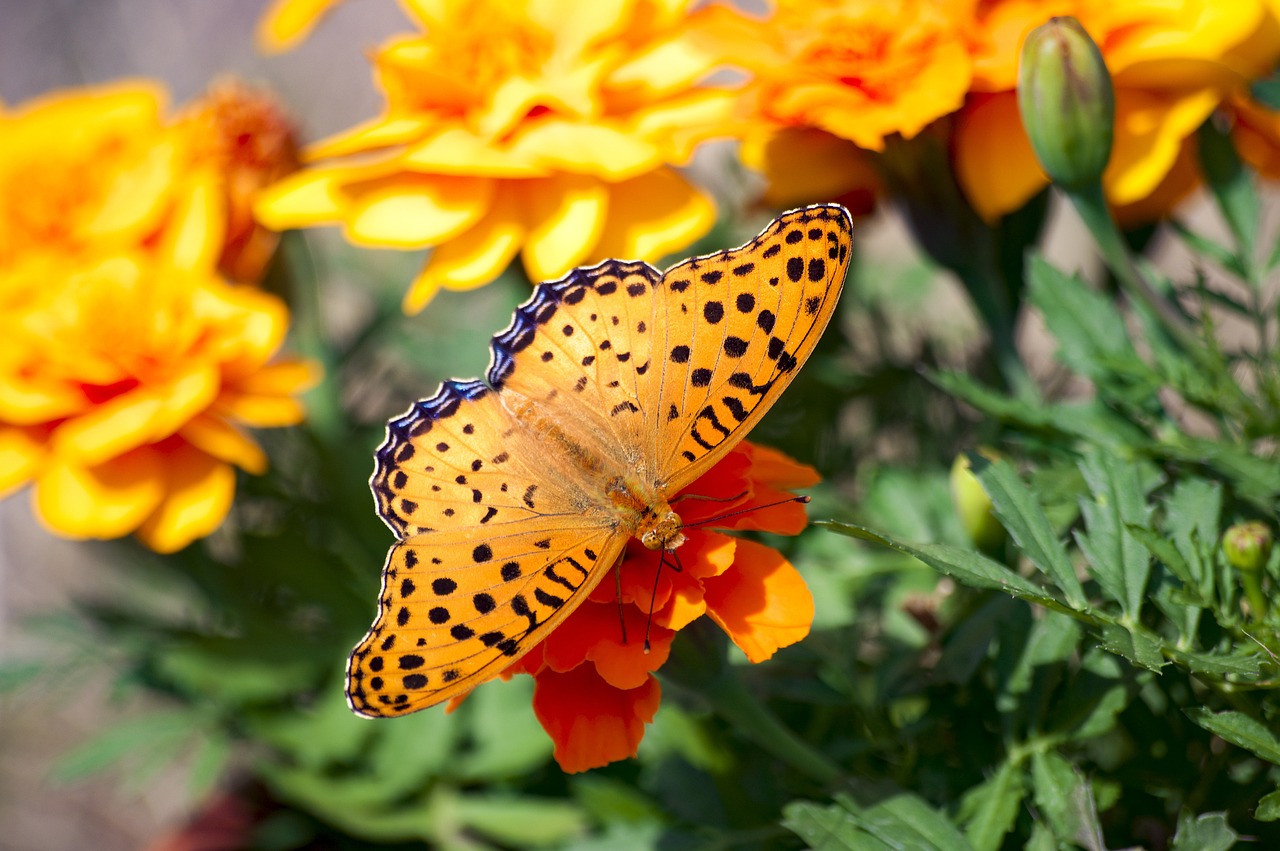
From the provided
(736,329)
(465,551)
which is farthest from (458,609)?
(736,329)

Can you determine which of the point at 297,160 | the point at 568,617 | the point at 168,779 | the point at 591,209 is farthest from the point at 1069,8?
the point at 168,779

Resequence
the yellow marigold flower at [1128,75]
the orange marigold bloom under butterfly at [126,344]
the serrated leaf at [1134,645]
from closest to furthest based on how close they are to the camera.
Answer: the serrated leaf at [1134,645] → the yellow marigold flower at [1128,75] → the orange marigold bloom under butterfly at [126,344]

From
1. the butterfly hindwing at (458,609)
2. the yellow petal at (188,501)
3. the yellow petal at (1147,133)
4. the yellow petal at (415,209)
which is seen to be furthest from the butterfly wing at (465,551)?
the yellow petal at (1147,133)

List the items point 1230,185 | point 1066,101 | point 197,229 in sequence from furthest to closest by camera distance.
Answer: point 197,229
point 1230,185
point 1066,101

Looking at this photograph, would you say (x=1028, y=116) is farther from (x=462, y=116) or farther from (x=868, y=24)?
(x=462, y=116)

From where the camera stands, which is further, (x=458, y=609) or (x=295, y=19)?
(x=295, y=19)

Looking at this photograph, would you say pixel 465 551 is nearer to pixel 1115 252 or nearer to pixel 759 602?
pixel 759 602

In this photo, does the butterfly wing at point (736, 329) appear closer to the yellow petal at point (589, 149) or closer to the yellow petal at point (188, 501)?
the yellow petal at point (589, 149)
